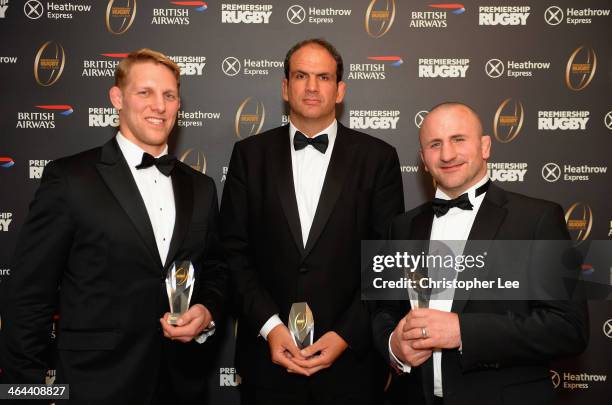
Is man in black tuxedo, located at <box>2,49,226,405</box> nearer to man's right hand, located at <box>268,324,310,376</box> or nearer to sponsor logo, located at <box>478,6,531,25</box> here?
man's right hand, located at <box>268,324,310,376</box>

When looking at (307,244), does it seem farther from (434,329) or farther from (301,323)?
(434,329)

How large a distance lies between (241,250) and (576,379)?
3.18m

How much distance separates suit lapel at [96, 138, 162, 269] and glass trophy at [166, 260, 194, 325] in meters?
0.11

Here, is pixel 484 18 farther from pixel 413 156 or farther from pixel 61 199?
pixel 61 199

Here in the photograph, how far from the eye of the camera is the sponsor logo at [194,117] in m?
4.45

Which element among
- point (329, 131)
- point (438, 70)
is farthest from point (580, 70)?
point (329, 131)

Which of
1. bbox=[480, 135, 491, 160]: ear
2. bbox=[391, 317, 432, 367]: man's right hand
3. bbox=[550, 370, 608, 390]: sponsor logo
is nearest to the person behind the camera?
bbox=[391, 317, 432, 367]: man's right hand

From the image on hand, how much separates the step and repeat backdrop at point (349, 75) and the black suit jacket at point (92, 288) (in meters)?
1.89

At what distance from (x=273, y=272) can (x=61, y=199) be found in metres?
1.20

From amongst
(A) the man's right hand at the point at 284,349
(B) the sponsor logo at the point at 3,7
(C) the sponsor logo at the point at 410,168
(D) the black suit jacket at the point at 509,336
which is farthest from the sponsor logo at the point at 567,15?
(B) the sponsor logo at the point at 3,7

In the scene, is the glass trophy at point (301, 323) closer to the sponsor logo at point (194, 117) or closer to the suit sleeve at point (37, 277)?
the suit sleeve at point (37, 277)

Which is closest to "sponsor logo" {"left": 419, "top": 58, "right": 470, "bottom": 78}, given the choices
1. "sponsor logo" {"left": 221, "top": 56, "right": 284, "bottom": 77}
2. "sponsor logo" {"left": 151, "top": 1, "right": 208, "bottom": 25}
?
"sponsor logo" {"left": 221, "top": 56, "right": 284, "bottom": 77}

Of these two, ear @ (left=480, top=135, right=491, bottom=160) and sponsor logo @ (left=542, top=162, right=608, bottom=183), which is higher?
sponsor logo @ (left=542, top=162, right=608, bottom=183)

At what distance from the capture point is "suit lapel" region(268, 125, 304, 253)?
3010 mm
